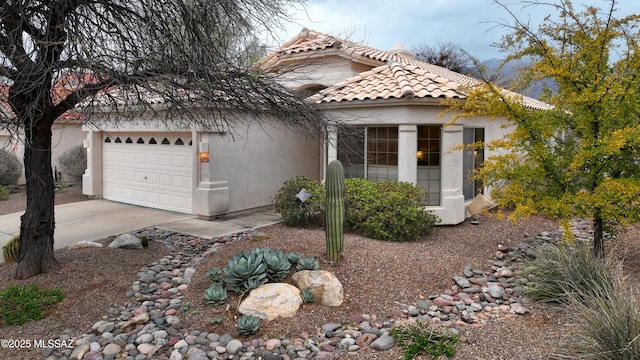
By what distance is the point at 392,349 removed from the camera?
14.9 feet

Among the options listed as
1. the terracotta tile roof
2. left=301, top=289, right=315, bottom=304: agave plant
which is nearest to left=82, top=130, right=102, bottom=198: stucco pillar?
the terracotta tile roof

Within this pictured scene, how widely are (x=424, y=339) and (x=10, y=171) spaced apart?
18.2m

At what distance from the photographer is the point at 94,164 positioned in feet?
47.7

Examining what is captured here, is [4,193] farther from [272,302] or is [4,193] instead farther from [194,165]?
[272,302]

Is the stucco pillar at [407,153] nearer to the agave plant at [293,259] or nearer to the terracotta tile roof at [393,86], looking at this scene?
the terracotta tile roof at [393,86]

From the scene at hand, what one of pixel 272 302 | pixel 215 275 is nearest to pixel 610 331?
pixel 272 302

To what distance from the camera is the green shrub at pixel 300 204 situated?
32.7 ft

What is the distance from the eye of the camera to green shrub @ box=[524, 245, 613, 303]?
18.3 feet

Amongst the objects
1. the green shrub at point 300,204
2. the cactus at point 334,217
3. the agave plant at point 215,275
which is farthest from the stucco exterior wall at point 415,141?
the agave plant at point 215,275

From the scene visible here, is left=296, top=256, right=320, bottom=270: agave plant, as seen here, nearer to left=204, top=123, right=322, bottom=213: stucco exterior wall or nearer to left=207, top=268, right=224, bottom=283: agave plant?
left=207, top=268, right=224, bottom=283: agave plant

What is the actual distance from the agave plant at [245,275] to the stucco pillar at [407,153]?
5436 millimetres

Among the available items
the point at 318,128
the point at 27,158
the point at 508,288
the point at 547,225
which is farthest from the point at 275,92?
the point at 547,225

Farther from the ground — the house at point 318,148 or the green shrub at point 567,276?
the house at point 318,148

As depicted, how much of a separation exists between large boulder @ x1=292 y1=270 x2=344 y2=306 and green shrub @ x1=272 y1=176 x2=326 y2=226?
160 inches
